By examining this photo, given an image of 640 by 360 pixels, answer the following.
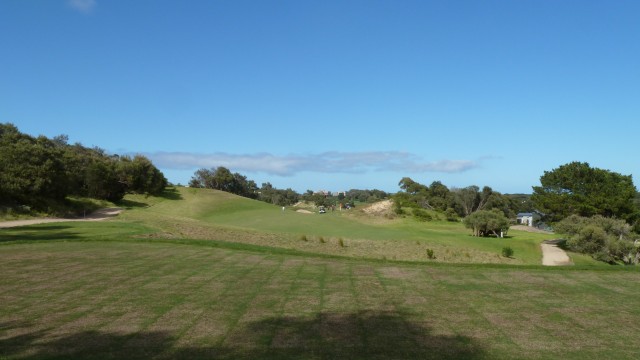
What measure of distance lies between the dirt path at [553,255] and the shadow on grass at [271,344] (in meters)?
27.7

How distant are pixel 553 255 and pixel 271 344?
1394 inches

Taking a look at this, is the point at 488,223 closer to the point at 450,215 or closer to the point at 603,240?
the point at 603,240

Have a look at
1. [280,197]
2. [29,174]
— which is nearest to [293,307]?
[29,174]

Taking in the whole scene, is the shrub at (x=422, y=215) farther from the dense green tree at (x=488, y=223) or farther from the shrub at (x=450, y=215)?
the dense green tree at (x=488, y=223)

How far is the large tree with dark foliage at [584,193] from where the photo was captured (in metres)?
46.5

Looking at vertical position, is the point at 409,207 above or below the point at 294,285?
above

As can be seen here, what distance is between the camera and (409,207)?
77812mm

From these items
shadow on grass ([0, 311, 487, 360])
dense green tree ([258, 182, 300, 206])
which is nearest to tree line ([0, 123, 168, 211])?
shadow on grass ([0, 311, 487, 360])

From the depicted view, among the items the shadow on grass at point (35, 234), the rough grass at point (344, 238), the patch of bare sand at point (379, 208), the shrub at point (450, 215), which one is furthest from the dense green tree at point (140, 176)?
the shrub at point (450, 215)

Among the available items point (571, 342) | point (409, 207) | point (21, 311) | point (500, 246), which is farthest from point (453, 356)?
point (409, 207)

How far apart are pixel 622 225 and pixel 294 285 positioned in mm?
35157

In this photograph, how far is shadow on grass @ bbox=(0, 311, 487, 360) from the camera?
7355mm

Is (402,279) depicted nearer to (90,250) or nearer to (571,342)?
(571,342)

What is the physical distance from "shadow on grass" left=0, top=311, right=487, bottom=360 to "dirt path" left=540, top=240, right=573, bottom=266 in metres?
27.7
